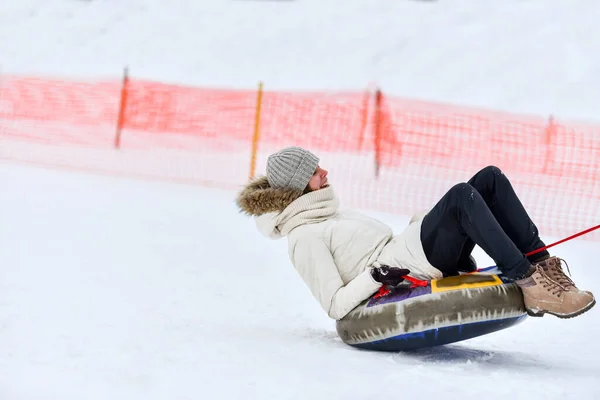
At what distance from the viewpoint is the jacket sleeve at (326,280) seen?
10.6 feet

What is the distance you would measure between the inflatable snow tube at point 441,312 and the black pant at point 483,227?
112 millimetres

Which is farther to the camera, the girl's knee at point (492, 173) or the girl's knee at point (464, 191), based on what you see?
the girl's knee at point (492, 173)

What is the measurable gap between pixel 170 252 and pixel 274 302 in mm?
1136

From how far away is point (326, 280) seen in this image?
10.9 feet

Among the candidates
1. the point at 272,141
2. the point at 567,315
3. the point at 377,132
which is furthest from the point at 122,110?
the point at 567,315

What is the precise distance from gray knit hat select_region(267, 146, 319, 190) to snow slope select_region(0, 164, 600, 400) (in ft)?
2.32

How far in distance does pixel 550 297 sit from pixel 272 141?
7.99 meters

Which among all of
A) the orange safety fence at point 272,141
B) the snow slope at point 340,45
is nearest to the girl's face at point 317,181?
the orange safety fence at point 272,141

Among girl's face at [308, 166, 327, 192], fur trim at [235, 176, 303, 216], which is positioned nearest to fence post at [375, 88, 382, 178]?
girl's face at [308, 166, 327, 192]

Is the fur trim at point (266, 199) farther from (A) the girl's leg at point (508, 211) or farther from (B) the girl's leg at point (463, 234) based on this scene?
(A) the girl's leg at point (508, 211)

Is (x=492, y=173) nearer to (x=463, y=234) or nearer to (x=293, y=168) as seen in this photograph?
(x=463, y=234)

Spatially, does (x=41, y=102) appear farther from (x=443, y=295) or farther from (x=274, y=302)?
(x=443, y=295)

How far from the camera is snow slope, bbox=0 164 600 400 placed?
2.67 metres

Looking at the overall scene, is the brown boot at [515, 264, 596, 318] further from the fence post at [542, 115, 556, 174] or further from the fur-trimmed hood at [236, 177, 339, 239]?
the fence post at [542, 115, 556, 174]
